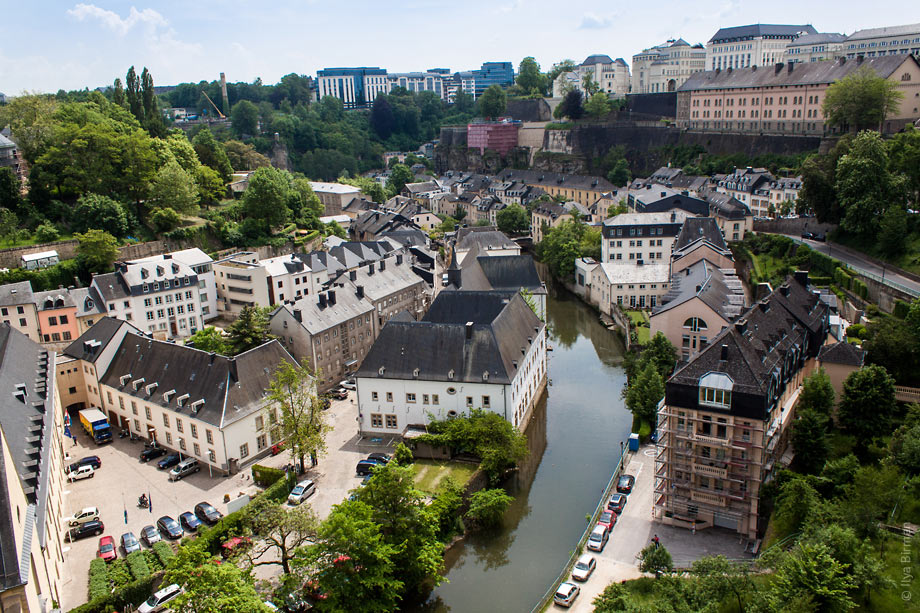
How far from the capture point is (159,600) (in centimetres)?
1992

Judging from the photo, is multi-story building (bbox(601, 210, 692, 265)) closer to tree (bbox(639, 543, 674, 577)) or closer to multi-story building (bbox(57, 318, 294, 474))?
multi-story building (bbox(57, 318, 294, 474))

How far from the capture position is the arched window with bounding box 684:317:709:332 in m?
35.0

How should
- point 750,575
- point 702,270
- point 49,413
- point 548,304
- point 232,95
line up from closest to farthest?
1. point 750,575
2. point 49,413
3. point 702,270
4. point 548,304
5. point 232,95

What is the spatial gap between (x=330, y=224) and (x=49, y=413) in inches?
1721

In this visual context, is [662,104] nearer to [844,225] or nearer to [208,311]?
[844,225]

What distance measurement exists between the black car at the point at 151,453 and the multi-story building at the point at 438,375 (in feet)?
28.5

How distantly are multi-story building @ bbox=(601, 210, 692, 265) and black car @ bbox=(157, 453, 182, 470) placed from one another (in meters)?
33.8

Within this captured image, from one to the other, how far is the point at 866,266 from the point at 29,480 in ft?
140

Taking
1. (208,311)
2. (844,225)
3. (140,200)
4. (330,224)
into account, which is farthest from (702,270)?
(140,200)

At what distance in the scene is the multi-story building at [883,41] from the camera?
3211 inches

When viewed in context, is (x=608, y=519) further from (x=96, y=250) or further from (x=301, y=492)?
(x=96, y=250)

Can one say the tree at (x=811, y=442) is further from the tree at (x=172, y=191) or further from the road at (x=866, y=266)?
the tree at (x=172, y=191)

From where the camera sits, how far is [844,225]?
4347cm

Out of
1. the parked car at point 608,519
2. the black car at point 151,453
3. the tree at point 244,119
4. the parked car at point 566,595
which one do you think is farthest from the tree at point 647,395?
the tree at point 244,119
